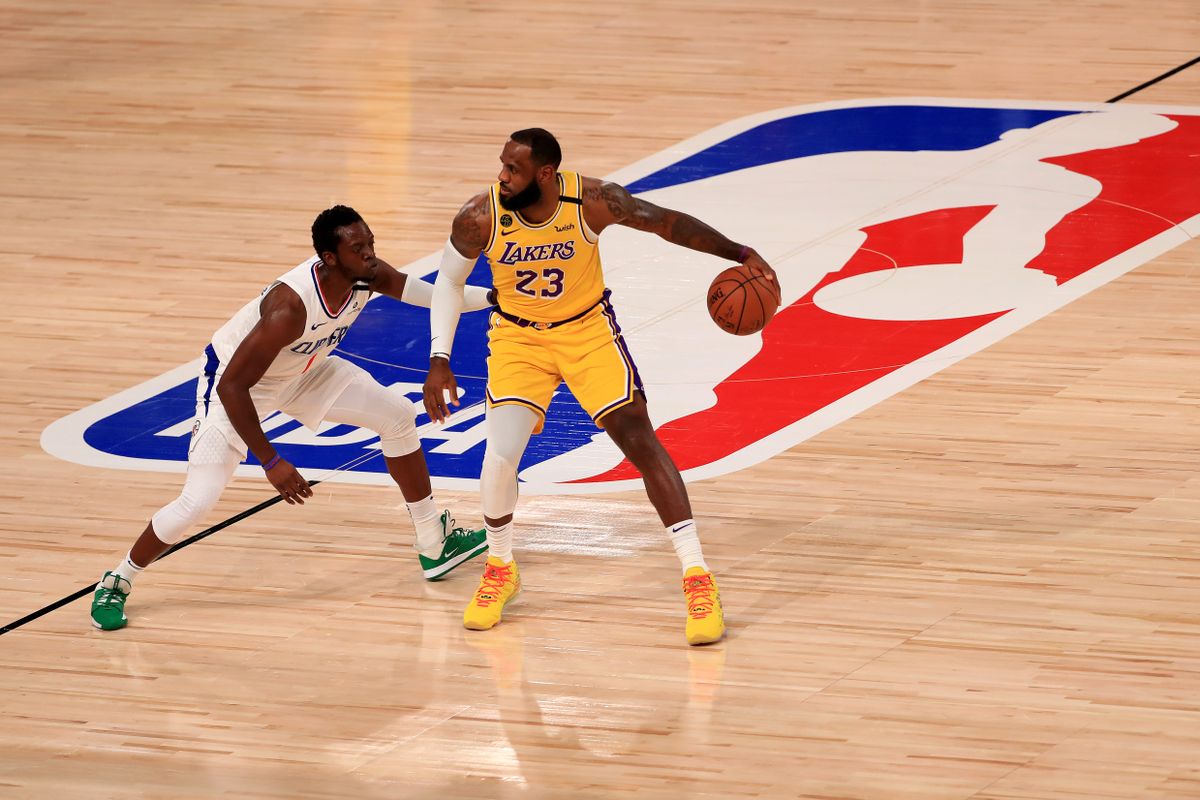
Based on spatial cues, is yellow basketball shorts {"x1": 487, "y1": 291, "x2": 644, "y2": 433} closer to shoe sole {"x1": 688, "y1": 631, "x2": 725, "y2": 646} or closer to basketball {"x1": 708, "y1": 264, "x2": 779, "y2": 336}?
basketball {"x1": 708, "y1": 264, "x2": 779, "y2": 336}

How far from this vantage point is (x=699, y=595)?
20.6ft

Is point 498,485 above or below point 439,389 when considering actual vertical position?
below

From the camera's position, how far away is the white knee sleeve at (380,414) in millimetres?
6785

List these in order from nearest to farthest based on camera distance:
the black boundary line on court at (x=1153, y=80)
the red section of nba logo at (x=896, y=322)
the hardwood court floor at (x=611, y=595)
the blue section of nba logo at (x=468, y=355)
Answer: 1. the hardwood court floor at (x=611, y=595)
2. the blue section of nba logo at (x=468, y=355)
3. the red section of nba logo at (x=896, y=322)
4. the black boundary line on court at (x=1153, y=80)

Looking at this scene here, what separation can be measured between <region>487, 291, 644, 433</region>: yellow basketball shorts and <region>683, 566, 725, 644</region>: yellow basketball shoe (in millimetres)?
605

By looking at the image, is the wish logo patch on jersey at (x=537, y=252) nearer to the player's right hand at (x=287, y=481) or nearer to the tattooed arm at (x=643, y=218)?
the tattooed arm at (x=643, y=218)

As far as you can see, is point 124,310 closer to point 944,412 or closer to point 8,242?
point 8,242

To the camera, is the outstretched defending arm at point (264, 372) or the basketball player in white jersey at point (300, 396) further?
the basketball player in white jersey at point (300, 396)

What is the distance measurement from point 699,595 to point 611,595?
0.52m

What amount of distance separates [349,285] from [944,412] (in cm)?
296

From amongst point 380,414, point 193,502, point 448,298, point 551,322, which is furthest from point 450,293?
point 193,502

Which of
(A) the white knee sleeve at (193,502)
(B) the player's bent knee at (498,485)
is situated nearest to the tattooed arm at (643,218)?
(B) the player's bent knee at (498,485)

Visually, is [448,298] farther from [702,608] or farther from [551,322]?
[702,608]

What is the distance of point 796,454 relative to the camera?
7906 millimetres
